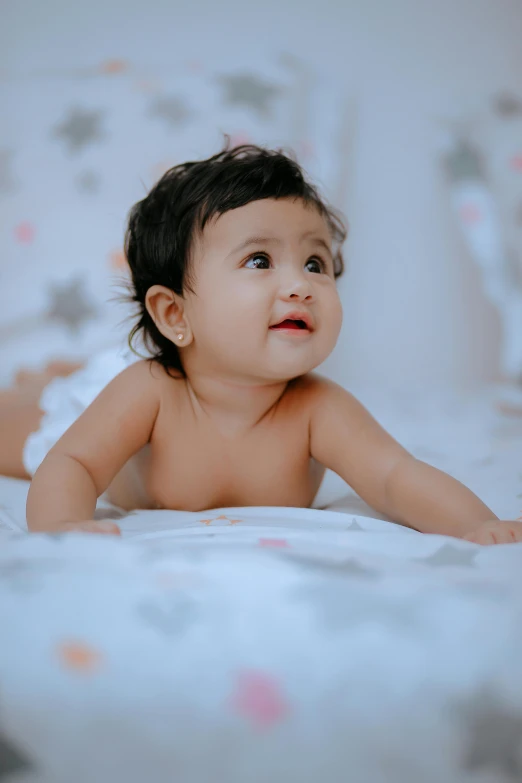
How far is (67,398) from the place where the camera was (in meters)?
1.39

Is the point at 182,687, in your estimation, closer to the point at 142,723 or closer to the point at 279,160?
the point at 142,723

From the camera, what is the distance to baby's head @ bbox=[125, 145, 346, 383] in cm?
99

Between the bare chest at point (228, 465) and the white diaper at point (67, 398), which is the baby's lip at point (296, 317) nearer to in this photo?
the bare chest at point (228, 465)

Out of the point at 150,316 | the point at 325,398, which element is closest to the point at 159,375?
the point at 150,316

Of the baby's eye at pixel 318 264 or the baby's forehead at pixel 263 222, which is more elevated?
the baby's forehead at pixel 263 222

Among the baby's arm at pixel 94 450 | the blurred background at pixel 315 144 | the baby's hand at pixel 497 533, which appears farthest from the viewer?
the blurred background at pixel 315 144

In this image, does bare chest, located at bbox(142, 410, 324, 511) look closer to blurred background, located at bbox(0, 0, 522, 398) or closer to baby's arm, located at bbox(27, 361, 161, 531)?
baby's arm, located at bbox(27, 361, 161, 531)

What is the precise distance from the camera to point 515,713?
1.78ft

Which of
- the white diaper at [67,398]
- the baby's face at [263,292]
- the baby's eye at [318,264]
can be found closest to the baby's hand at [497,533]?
the baby's face at [263,292]

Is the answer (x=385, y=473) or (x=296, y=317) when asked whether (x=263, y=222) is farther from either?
(x=385, y=473)

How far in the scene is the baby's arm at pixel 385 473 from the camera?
94 centimetres

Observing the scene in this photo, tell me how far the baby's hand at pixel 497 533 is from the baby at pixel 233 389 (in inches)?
1.8

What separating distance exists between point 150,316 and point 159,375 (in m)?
0.09

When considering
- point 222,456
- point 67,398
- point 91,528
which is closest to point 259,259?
point 222,456
